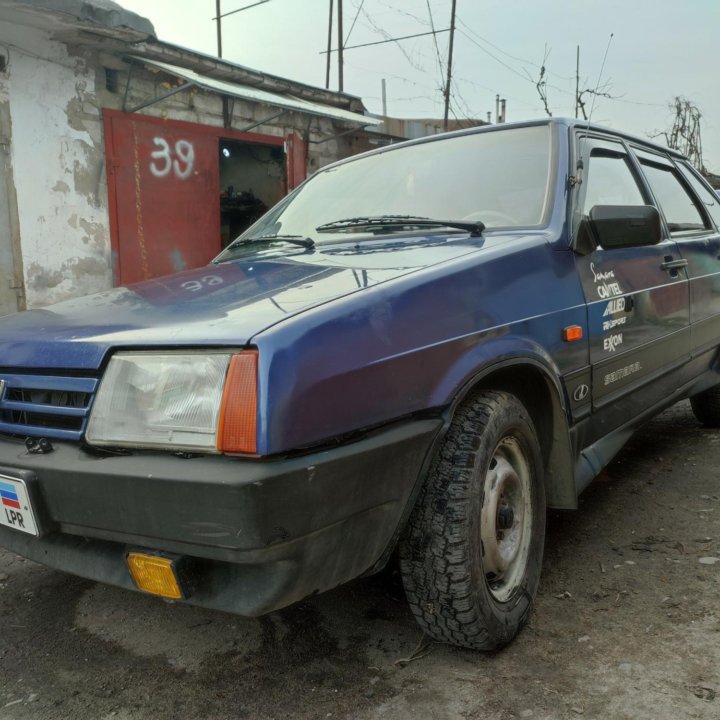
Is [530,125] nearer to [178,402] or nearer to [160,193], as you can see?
[178,402]

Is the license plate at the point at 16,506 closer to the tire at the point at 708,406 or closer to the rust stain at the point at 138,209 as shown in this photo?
the tire at the point at 708,406

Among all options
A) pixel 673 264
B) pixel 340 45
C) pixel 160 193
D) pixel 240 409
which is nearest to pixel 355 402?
pixel 240 409

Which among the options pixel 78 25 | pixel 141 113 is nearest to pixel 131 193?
pixel 141 113

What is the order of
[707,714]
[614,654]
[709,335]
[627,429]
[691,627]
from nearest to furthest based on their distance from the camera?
[707,714], [614,654], [691,627], [627,429], [709,335]

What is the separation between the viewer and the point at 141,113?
305 inches

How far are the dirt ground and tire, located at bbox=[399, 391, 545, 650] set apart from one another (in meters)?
0.14

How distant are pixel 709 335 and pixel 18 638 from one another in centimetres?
335

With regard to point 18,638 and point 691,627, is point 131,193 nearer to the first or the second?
point 18,638

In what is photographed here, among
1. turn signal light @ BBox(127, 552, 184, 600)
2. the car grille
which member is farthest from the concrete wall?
turn signal light @ BBox(127, 552, 184, 600)

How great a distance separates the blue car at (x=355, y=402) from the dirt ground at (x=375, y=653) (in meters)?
0.17

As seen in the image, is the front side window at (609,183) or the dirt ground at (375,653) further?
the front side window at (609,183)

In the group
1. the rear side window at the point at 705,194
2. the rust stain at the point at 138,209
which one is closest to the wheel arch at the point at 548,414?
the rear side window at the point at 705,194

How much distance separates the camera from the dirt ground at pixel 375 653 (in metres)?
1.73

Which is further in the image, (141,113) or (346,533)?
(141,113)
